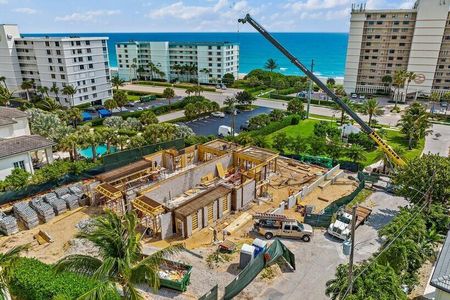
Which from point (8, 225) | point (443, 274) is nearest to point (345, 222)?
point (443, 274)

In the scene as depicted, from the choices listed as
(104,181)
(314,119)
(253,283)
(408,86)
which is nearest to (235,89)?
(314,119)

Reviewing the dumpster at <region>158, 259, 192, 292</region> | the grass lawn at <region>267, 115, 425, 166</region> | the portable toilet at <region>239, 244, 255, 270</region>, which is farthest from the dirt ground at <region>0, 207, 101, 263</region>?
the grass lawn at <region>267, 115, 425, 166</region>

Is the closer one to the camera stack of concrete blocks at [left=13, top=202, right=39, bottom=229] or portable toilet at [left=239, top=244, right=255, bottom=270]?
portable toilet at [left=239, top=244, right=255, bottom=270]

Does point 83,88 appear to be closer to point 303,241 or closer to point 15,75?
point 15,75

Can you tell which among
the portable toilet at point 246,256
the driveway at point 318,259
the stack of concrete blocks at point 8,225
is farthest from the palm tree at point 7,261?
the stack of concrete blocks at point 8,225

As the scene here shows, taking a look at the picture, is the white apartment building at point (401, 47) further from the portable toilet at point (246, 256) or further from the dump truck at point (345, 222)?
the portable toilet at point (246, 256)

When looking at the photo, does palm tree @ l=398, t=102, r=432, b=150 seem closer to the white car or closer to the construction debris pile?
the white car
